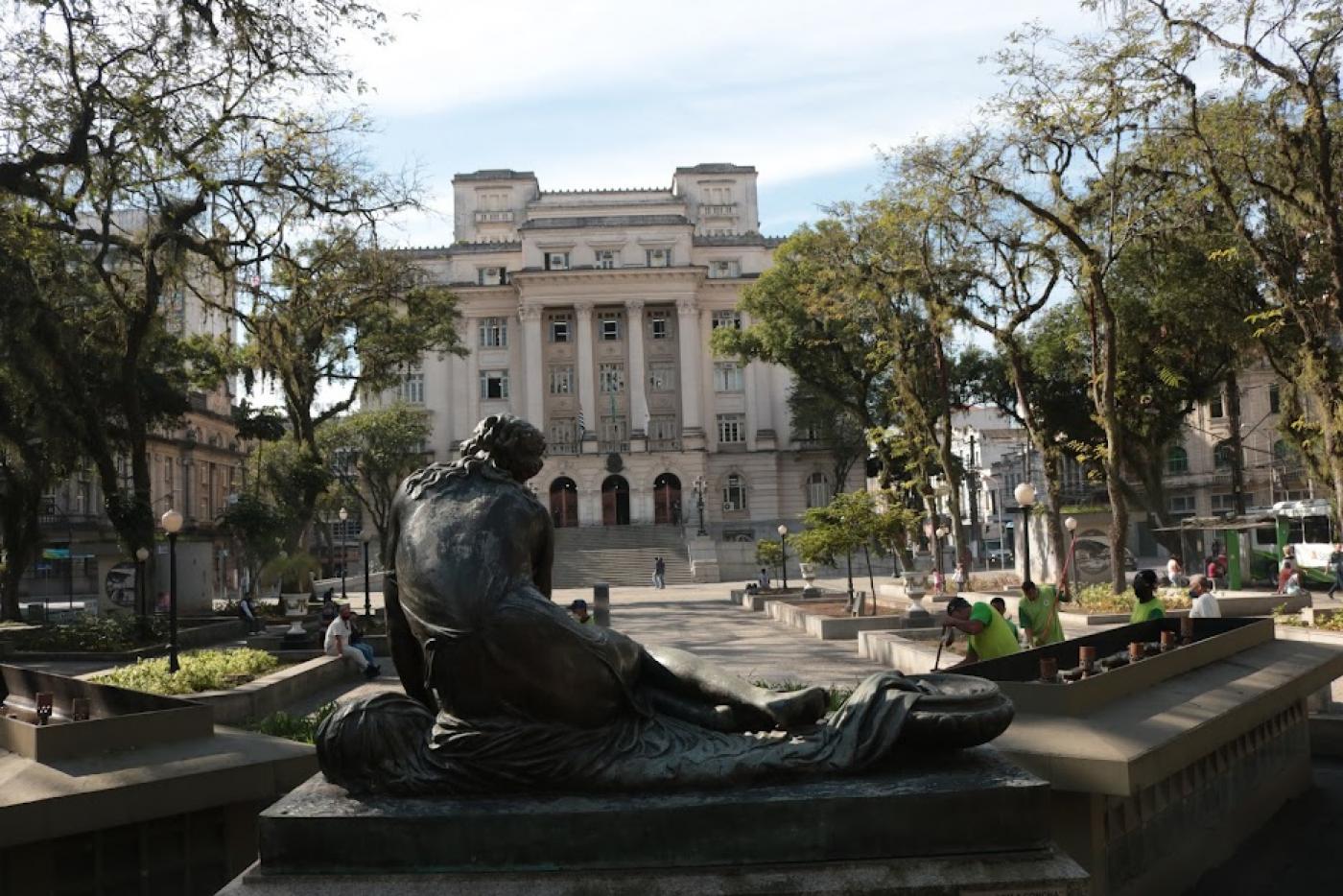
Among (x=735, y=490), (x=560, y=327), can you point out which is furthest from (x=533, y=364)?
(x=735, y=490)

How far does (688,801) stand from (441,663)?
893mm

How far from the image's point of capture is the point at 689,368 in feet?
202

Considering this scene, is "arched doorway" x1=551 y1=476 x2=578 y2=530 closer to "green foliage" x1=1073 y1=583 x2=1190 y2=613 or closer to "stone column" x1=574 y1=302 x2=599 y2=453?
"stone column" x1=574 y1=302 x2=599 y2=453

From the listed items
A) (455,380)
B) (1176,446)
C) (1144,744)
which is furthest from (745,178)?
(1144,744)

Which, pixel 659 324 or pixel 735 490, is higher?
pixel 659 324

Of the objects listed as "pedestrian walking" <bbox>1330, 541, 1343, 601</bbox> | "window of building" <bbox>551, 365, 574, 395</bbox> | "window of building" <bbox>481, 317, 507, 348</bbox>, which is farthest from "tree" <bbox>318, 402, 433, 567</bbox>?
"pedestrian walking" <bbox>1330, 541, 1343, 601</bbox>

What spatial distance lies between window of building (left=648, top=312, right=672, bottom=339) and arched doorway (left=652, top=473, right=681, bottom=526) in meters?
8.23

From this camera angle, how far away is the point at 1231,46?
15.7 meters

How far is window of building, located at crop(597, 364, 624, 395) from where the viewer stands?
6306cm

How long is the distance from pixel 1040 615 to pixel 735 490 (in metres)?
53.2

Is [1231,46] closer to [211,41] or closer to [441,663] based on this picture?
[211,41]

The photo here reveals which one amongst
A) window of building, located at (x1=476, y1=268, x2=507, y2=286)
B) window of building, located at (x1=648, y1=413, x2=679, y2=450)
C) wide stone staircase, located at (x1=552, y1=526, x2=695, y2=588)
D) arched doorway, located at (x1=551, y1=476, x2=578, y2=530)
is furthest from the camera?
window of building, located at (x1=476, y1=268, x2=507, y2=286)

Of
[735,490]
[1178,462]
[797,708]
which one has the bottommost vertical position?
[797,708]

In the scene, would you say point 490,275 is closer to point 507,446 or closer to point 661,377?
point 661,377
